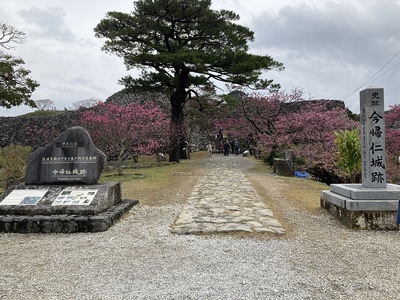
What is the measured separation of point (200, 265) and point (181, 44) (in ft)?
44.8

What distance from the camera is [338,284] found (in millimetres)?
2979

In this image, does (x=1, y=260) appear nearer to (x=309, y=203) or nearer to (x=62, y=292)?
(x=62, y=292)

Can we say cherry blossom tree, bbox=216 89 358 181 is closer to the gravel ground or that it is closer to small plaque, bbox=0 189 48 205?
the gravel ground

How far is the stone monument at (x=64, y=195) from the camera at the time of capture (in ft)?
16.1

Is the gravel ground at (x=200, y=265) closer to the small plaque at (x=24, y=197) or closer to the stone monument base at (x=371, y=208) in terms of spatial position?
the stone monument base at (x=371, y=208)

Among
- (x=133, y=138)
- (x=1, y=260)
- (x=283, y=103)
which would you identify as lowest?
(x=1, y=260)

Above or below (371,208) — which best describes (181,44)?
above

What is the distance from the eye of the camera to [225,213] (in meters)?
5.90

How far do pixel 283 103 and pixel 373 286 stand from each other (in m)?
16.9

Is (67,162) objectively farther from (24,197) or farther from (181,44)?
(181,44)

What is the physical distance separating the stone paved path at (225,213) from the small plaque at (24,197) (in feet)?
7.60

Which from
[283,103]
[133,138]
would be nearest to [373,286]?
[133,138]

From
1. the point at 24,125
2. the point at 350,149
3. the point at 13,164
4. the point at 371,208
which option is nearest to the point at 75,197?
the point at 371,208

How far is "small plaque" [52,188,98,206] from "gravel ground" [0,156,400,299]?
71 centimetres
